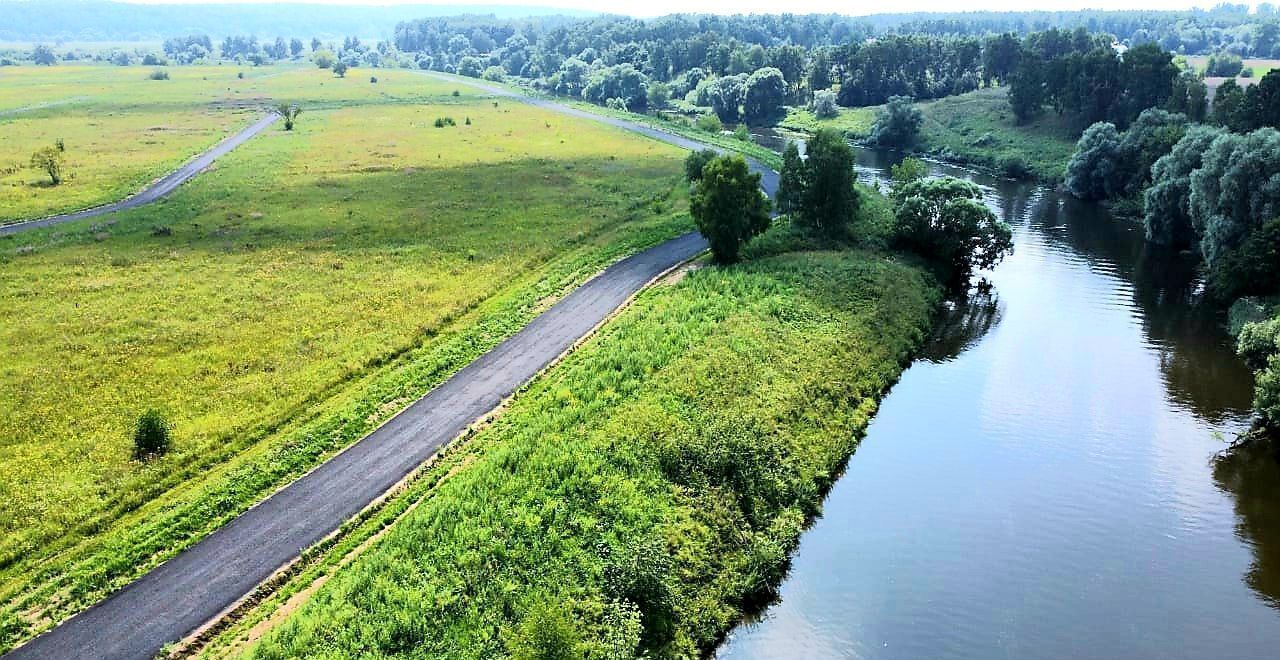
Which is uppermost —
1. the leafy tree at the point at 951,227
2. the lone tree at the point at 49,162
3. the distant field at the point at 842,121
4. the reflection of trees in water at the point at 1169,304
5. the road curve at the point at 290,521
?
the distant field at the point at 842,121

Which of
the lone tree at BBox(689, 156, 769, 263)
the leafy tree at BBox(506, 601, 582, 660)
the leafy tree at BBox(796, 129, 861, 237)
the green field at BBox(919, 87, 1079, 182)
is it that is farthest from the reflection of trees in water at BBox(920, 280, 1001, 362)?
the green field at BBox(919, 87, 1079, 182)

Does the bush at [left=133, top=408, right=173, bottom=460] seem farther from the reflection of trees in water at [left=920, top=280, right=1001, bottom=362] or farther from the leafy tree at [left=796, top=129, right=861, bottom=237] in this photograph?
the leafy tree at [left=796, top=129, right=861, bottom=237]

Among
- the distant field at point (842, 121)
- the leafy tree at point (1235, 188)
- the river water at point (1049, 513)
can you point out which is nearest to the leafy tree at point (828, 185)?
the river water at point (1049, 513)

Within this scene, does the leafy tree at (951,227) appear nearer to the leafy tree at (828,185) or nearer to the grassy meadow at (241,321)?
the leafy tree at (828,185)

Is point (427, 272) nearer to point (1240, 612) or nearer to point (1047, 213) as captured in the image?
point (1240, 612)

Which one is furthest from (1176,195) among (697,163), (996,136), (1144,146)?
A: (996,136)

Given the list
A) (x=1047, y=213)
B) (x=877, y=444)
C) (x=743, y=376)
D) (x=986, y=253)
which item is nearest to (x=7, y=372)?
(x=743, y=376)
